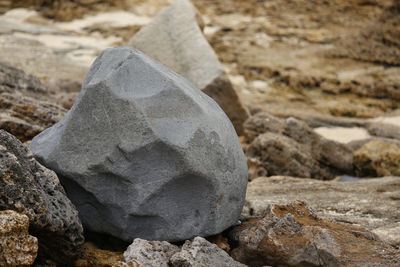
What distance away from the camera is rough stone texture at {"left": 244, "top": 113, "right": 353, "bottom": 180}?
5328mm

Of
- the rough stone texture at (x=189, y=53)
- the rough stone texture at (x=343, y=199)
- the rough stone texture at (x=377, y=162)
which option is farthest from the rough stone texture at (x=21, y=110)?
the rough stone texture at (x=377, y=162)

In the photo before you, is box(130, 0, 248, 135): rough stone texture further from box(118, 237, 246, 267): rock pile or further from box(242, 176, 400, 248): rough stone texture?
box(118, 237, 246, 267): rock pile

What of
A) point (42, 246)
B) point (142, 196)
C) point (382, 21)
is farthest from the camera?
point (382, 21)

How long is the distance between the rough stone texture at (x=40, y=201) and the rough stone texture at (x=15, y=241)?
0.10 meters

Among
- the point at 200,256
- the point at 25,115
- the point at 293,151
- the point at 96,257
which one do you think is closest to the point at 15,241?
the point at 96,257

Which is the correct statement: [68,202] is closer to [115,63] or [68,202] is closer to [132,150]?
[132,150]

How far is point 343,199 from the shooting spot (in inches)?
153

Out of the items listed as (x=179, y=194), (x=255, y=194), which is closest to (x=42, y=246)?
(x=179, y=194)

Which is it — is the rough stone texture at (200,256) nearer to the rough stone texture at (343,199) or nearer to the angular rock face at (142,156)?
the angular rock face at (142,156)

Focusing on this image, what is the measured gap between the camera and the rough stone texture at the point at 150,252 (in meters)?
2.39

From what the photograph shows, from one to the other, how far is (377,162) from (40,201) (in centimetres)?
453

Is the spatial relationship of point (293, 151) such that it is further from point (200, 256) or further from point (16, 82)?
point (200, 256)

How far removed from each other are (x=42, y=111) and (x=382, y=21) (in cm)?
989

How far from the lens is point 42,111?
4.27 metres
